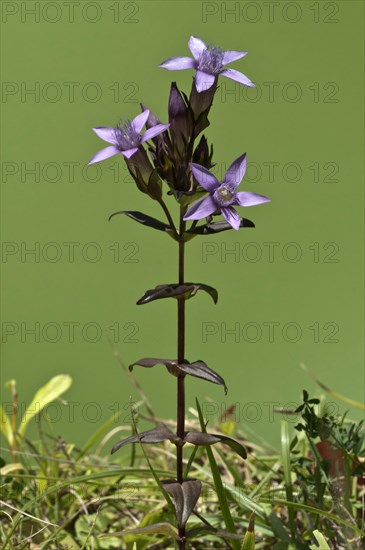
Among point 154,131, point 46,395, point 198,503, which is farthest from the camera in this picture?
point 46,395

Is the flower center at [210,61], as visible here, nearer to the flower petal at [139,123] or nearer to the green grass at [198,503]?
the flower petal at [139,123]

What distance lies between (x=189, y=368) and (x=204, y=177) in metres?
0.17

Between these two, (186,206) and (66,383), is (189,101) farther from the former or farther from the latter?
(66,383)

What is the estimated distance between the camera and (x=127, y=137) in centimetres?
70

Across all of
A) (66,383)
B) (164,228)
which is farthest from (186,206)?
(66,383)

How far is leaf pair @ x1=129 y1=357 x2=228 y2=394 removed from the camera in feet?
2.29

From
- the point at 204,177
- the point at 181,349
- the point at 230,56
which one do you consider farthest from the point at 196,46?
the point at 181,349

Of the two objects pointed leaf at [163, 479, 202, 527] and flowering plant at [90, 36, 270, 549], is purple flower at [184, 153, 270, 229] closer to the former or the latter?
flowering plant at [90, 36, 270, 549]

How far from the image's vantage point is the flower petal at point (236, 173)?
706 millimetres

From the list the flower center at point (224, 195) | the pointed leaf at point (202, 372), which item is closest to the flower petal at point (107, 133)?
the flower center at point (224, 195)

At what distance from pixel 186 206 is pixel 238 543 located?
357 millimetres

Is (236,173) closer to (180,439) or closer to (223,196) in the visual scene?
(223,196)

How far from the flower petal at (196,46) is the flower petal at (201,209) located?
130 mm

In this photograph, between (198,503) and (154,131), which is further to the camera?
(198,503)
